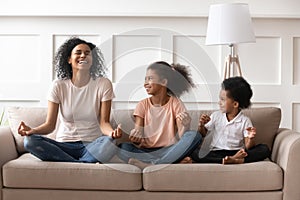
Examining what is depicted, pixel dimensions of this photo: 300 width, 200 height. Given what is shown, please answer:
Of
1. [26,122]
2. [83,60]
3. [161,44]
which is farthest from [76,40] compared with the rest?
[161,44]

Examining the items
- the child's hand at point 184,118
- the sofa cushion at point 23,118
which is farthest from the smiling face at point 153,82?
the sofa cushion at point 23,118

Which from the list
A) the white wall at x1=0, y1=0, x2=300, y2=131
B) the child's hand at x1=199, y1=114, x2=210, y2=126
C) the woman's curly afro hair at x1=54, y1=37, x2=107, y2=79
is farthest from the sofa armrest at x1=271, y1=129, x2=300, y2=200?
the white wall at x1=0, y1=0, x2=300, y2=131

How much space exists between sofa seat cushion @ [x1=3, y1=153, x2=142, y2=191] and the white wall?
138cm

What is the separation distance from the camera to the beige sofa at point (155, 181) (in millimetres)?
2977

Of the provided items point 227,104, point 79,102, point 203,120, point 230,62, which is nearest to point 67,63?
point 79,102

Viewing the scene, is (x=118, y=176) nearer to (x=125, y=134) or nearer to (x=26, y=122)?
(x=125, y=134)

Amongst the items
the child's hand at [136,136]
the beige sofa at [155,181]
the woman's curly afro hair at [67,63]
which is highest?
the woman's curly afro hair at [67,63]

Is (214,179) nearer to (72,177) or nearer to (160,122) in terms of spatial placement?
(160,122)

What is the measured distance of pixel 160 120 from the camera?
3.33m

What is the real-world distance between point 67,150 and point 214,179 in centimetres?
82

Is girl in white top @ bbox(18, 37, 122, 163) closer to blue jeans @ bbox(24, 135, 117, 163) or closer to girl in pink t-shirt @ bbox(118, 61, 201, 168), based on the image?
blue jeans @ bbox(24, 135, 117, 163)

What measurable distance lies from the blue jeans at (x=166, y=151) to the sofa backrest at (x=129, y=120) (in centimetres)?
17

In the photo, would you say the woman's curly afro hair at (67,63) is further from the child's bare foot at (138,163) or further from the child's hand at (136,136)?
the child's bare foot at (138,163)

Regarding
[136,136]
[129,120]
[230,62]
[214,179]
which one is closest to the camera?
[214,179]
